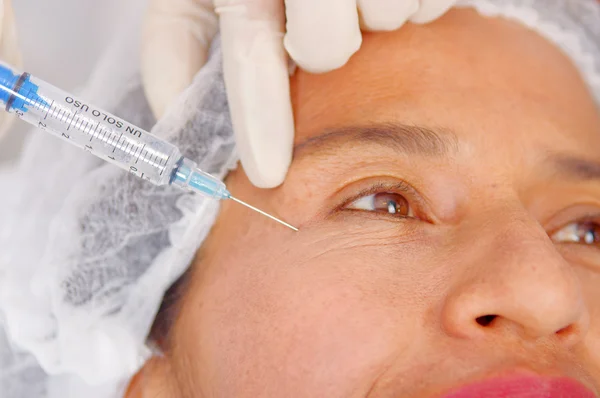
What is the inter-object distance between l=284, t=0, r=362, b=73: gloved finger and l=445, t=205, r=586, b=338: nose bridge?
1.46 ft

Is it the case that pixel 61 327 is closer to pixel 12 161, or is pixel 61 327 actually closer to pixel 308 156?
pixel 308 156

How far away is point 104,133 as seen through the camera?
1.14 meters

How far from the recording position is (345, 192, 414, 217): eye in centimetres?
124

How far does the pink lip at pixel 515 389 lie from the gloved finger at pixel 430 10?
72 cm

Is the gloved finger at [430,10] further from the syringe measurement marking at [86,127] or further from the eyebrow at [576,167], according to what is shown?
the syringe measurement marking at [86,127]

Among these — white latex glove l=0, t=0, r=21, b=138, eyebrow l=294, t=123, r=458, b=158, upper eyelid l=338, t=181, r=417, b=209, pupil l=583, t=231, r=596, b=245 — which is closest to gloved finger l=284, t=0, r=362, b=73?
eyebrow l=294, t=123, r=458, b=158

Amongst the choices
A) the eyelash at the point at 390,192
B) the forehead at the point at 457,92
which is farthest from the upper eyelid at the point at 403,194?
the forehead at the point at 457,92

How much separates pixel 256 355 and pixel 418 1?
747 mm

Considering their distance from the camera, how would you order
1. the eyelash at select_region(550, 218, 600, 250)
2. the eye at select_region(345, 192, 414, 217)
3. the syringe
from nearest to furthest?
the syringe, the eye at select_region(345, 192, 414, 217), the eyelash at select_region(550, 218, 600, 250)

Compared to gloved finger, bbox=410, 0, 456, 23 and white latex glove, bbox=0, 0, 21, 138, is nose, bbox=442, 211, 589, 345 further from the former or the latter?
white latex glove, bbox=0, 0, 21, 138

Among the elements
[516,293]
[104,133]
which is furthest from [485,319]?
[104,133]

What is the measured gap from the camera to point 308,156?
3.92 ft

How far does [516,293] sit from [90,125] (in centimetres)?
79

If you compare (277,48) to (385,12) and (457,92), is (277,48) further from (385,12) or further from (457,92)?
(457,92)
